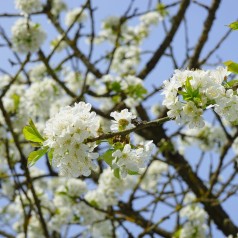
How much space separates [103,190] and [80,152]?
133 inches

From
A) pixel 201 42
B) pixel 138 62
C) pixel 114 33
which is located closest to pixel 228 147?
pixel 201 42

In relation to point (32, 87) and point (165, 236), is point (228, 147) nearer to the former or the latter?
point (165, 236)

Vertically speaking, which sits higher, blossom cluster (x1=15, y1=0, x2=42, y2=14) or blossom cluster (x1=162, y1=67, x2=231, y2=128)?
blossom cluster (x1=15, y1=0, x2=42, y2=14)

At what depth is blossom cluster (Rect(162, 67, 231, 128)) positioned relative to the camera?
126cm

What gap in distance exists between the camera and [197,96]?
1271mm

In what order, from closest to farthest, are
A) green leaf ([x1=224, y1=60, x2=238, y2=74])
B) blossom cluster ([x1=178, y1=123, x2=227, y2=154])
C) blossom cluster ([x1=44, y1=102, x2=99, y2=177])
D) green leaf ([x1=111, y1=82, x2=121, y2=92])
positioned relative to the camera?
blossom cluster ([x1=44, y1=102, x2=99, y2=177]) < green leaf ([x1=224, y1=60, x2=238, y2=74]) < green leaf ([x1=111, y1=82, x2=121, y2=92]) < blossom cluster ([x1=178, y1=123, x2=227, y2=154])

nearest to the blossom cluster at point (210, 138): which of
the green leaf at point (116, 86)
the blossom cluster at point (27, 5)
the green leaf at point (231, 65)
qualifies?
the green leaf at point (116, 86)

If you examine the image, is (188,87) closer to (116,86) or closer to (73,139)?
(73,139)

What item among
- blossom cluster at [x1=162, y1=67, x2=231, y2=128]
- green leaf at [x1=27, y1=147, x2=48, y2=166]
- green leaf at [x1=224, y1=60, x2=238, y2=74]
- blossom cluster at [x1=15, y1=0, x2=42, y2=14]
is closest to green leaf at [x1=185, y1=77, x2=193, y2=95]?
blossom cluster at [x1=162, y1=67, x2=231, y2=128]

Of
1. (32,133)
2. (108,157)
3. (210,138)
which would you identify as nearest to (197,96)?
(108,157)

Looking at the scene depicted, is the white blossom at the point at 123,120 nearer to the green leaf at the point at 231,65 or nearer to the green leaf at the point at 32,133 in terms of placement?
the green leaf at the point at 32,133

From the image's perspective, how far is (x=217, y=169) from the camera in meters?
4.34

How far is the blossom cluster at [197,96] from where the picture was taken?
1.26 meters

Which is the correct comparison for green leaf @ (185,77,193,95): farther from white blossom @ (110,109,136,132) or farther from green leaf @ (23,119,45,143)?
green leaf @ (23,119,45,143)
